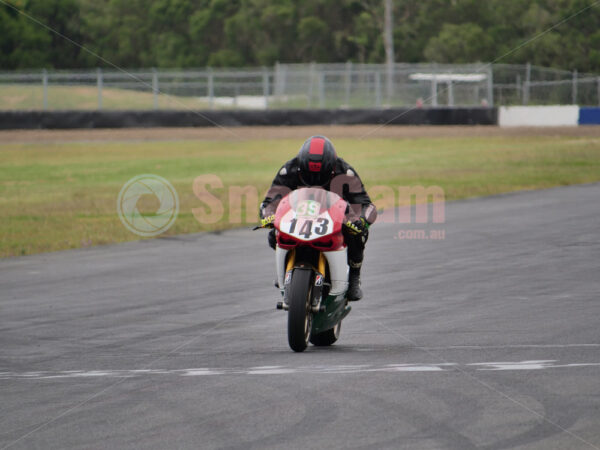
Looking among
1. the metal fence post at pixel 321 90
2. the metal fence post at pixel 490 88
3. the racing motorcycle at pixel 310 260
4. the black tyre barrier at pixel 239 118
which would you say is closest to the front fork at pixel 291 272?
the racing motorcycle at pixel 310 260

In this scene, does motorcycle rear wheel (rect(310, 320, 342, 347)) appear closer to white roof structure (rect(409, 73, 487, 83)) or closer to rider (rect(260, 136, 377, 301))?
rider (rect(260, 136, 377, 301))

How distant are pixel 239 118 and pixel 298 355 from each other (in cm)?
3166

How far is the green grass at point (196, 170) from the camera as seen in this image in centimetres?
1664

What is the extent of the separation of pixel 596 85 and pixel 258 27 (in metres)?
42.5

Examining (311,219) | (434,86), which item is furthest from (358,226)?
(434,86)

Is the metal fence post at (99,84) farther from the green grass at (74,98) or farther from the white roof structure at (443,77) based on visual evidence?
the white roof structure at (443,77)

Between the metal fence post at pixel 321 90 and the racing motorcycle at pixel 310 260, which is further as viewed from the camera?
the metal fence post at pixel 321 90

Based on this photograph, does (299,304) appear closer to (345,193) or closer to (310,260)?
(310,260)

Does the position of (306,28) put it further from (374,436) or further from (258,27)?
(374,436)

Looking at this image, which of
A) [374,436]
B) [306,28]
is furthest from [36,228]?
[306,28]

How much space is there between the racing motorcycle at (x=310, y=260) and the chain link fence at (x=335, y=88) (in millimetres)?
34659

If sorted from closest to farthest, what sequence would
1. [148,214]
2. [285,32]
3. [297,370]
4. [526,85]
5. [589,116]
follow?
[297,370] → [148,214] → [589,116] → [526,85] → [285,32]

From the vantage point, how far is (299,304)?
268 inches

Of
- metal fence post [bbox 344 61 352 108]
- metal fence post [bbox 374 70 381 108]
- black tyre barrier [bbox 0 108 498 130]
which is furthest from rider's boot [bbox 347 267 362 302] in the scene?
metal fence post [bbox 344 61 352 108]
